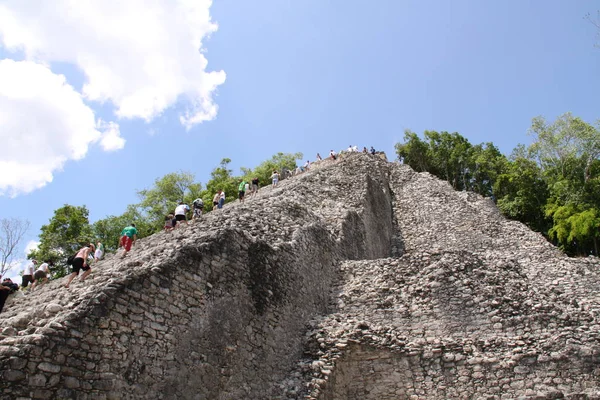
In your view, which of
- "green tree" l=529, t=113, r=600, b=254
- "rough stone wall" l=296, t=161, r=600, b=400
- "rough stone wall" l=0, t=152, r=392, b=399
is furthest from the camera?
"green tree" l=529, t=113, r=600, b=254

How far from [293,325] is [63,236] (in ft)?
74.7

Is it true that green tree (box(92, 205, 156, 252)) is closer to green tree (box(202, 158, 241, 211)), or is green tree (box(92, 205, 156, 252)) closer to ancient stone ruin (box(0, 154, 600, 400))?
green tree (box(202, 158, 241, 211))

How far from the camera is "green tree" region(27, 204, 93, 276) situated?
26.9 m

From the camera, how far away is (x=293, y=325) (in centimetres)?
1052

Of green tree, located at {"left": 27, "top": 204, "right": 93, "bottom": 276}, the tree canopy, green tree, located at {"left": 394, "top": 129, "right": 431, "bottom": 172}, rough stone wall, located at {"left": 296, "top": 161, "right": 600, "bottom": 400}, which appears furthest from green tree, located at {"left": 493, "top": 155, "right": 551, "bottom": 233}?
green tree, located at {"left": 27, "top": 204, "right": 93, "bottom": 276}

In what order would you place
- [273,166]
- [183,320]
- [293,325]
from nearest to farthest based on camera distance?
[183,320] < [293,325] < [273,166]

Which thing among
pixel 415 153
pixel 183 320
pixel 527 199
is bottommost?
pixel 183 320

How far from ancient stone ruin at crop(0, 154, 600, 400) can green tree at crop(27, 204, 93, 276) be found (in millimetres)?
17441

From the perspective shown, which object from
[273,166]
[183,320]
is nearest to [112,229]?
[273,166]

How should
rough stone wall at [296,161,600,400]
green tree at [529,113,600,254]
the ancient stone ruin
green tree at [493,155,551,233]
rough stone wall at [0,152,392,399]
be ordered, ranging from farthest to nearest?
green tree at [493,155,551,233], green tree at [529,113,600,254], rough stone wall at [296,161,600,400], the ancient stone ruin, rough stone wall at [0,152,392,399]

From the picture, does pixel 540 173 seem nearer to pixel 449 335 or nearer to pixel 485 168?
pixel 485 168

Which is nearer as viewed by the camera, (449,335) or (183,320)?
(183,320)

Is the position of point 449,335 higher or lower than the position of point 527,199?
lower

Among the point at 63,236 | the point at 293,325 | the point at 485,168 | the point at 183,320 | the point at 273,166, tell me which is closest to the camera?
the point at 183,320
